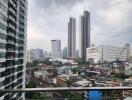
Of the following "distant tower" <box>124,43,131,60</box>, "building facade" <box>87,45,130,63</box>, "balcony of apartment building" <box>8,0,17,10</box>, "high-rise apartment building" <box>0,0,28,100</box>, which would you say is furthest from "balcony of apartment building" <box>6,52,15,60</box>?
"distant tower" <box>124,43,131,60</box>

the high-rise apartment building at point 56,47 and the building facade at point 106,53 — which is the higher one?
the high-rise apartment building at point 56,47

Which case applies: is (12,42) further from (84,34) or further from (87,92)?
(84,34)

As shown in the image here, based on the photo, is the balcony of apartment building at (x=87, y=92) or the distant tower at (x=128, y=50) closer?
the balcony of apartment building at (x=87, y=92)

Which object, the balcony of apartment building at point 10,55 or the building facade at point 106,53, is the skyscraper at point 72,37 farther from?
the balcony of apartment building at point 10,55

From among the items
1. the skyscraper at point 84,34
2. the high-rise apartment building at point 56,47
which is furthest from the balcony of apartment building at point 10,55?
the high-rise apartment building at point 56,47

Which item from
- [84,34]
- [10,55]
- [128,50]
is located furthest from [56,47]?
[10,55]

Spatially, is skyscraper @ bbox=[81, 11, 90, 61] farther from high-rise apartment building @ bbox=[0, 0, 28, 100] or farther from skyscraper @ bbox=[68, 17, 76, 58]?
high-rise apartment building @ bbox=[0, 0, 28, 100]
